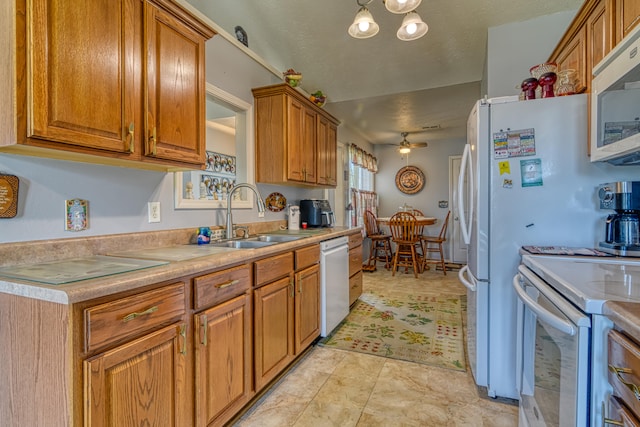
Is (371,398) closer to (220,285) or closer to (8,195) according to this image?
(220,285)

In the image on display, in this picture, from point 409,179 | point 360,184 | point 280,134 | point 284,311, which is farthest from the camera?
point 409,179

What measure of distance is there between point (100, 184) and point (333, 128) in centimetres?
262

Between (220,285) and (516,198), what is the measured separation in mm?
1637

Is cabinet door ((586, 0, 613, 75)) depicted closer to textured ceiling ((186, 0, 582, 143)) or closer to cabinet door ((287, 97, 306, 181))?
textured ceiling ((186, 0, 582, 143))

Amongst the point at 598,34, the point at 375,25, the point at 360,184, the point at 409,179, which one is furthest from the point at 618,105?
the point at 409,179

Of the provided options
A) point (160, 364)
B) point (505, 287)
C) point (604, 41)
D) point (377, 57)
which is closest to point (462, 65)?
point (377, 57)

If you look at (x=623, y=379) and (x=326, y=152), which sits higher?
(x=326, y=152)

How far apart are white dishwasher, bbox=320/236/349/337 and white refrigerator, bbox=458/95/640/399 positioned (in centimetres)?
111

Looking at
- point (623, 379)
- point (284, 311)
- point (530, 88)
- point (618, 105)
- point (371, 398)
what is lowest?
point (371, 398)

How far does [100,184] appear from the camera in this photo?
150 cm

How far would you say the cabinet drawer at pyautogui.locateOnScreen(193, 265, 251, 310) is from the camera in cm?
134

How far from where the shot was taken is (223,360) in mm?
1464

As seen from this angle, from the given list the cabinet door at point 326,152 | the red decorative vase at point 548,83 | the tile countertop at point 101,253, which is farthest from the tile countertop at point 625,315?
the cabinet door at point 326,152

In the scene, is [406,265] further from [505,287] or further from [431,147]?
→ [505,287]
